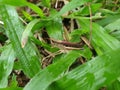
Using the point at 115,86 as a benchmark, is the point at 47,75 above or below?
above

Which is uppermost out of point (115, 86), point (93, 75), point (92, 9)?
point (92, 9)

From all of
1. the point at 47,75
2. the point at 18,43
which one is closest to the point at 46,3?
the point at 18,43

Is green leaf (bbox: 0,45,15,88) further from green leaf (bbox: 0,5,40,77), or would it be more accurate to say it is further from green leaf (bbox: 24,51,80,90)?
green leaf (bbox: 24,51,80,90)

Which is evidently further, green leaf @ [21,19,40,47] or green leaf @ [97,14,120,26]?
green leaf @ [97,14,120,26]

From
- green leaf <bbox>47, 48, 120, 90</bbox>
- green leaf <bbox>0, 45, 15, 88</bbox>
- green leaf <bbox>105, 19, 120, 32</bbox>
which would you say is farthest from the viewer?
green leaf <bbox>105, 19, 120, 32</bbox>

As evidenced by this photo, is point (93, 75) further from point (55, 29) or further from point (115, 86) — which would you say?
point (55, 29)

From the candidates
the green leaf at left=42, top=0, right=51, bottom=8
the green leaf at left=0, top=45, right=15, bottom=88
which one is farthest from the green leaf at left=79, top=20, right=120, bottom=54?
the green leaf at left=0, top=45, right=15, bottom=88

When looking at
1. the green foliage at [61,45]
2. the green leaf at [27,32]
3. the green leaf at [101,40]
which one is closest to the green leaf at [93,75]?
the green foliage at [61,45]

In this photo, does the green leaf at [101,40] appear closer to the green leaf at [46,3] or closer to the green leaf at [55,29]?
the green leaf at [55,29]
